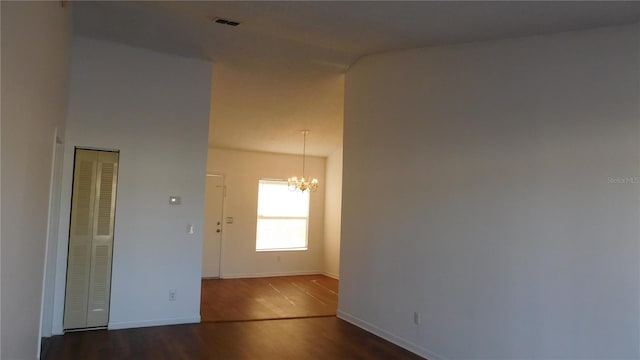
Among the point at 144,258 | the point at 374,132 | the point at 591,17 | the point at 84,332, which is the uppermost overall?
the point at 591,17

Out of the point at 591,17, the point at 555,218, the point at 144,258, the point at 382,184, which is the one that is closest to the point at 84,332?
the point at 144,258

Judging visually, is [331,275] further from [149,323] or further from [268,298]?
[149,323]

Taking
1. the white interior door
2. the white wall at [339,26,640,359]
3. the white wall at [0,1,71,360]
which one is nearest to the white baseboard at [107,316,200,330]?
the white wall at [0,1,71,360]

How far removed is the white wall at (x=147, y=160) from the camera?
4355mm

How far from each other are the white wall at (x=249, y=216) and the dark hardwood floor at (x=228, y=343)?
3.28 meters

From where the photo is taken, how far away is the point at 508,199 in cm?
A: 335

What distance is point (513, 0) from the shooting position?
282 cm

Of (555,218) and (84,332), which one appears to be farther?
(84,332)

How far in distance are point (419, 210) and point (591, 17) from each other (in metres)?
2.05

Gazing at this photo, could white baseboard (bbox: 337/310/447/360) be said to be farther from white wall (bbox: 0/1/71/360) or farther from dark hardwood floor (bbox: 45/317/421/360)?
white wall (bbox: 0/1/71/360)

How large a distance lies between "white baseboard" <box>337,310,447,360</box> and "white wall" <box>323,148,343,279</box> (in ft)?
10.4

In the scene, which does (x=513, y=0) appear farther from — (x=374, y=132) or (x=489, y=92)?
(x=374, y=132)

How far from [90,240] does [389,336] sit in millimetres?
3253

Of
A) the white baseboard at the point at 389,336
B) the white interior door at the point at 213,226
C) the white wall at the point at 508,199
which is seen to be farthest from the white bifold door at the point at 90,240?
the white interior door at the point at 213,226
